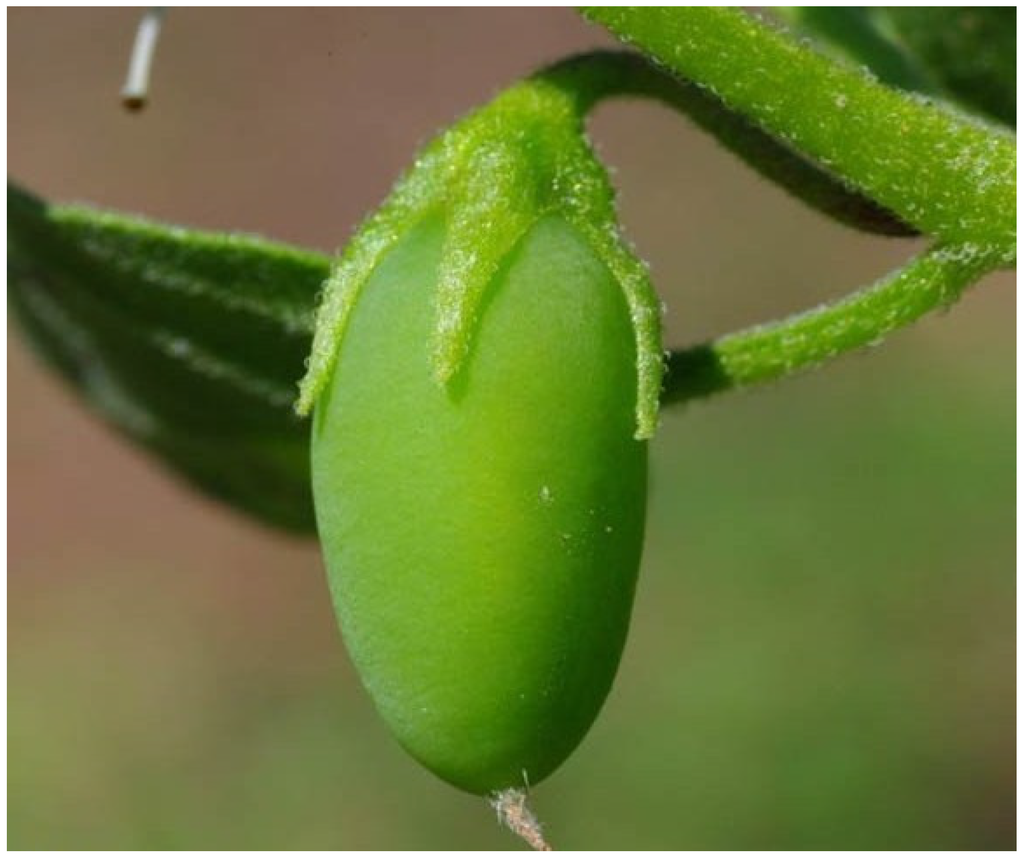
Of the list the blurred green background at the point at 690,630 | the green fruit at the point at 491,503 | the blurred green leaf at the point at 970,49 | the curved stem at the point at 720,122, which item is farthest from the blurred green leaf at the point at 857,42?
the blurred green background at the point at 690,630

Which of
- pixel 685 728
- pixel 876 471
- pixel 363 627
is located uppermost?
pixel 876 471

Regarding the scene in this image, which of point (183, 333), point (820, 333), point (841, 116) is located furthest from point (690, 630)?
point (841, 116)

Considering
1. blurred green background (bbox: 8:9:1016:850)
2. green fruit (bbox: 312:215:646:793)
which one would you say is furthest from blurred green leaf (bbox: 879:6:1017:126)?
blurred green background (bbox: 8:9:1016:850)

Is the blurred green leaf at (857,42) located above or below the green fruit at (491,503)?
above

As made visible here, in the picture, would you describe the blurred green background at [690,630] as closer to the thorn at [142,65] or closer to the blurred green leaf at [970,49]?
the thorn at [142,65]

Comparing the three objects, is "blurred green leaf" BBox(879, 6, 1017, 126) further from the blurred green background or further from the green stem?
the blurred green background

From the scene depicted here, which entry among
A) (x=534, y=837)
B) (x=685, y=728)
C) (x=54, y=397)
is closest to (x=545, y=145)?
(x=534, y=837)

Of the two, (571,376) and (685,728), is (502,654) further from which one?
(685,728)
